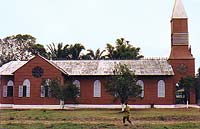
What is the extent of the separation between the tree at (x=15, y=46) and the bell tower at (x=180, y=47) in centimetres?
4175

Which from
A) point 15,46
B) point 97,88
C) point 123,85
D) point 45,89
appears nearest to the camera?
point 123,85

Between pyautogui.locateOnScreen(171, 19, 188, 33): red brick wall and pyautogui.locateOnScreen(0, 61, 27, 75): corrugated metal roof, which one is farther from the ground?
pyautogui.locateOnScreen(171, 19, 188, 33): red brick wall

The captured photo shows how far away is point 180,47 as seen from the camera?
62.4 m

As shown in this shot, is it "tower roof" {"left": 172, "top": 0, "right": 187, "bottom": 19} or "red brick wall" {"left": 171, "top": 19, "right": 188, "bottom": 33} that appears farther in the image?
"tower roof" {"left": 172, "top": 0, "right": 187, "bottom": 19}

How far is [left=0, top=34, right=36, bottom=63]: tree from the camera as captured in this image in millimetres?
95312

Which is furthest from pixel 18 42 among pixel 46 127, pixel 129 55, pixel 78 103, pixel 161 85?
pixel 46 127

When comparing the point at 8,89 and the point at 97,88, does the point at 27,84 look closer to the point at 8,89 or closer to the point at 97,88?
the point at 8,89

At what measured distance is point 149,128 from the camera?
28.2 metres

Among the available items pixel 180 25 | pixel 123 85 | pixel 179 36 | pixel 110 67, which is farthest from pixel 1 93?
pixel 180 25

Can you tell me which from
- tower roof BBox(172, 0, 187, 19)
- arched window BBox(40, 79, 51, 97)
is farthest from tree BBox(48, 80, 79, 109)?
tower roof BBox(172, 0, 187, 19)

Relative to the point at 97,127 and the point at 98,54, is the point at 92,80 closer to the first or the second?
the point at 98,54

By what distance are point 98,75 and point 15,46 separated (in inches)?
1648

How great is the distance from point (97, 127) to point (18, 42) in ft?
233

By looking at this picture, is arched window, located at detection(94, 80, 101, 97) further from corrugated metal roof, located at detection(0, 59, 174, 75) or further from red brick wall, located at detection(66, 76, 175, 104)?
corrugated metal roof, located at detection(0, 59, 174, 75)
